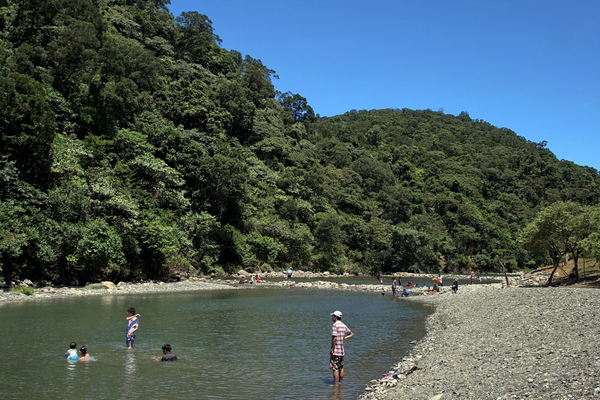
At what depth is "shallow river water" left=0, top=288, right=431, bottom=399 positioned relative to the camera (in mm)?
10594

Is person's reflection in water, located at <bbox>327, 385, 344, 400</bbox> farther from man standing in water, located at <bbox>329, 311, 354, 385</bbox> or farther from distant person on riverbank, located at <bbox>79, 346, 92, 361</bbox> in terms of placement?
Answer: distant person on riverbank, located at <bbox>79, 346, 92, 361</bbox>

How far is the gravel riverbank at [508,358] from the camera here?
848cm

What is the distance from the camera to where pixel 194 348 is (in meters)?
15.2

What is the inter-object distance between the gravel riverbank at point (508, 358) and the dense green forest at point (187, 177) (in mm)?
21093

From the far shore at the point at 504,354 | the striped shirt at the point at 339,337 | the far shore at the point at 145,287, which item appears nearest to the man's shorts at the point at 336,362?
the striped shirt at the point at 339,337

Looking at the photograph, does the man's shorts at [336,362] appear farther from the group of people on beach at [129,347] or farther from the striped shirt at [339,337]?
the group of people on beach at [129,347]

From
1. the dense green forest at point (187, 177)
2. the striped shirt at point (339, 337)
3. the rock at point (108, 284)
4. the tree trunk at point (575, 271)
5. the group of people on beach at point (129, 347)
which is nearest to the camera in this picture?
the striped shirt at point (339, 337)

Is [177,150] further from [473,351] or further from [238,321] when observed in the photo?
[473,351]

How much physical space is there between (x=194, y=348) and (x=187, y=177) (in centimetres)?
3700

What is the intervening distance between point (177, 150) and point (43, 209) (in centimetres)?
2112

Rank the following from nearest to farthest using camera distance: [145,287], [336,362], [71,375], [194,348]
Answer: [71,375]
[336,362]
[194,348]
[145,287]

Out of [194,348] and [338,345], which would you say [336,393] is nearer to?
[338,345]

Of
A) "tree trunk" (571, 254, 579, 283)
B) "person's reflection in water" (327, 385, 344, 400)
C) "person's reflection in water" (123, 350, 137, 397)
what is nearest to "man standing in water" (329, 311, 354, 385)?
"person's reflection in water" (327, 385, 344, 400)

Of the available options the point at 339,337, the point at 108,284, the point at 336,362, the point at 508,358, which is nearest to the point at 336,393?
the point at 336,362
